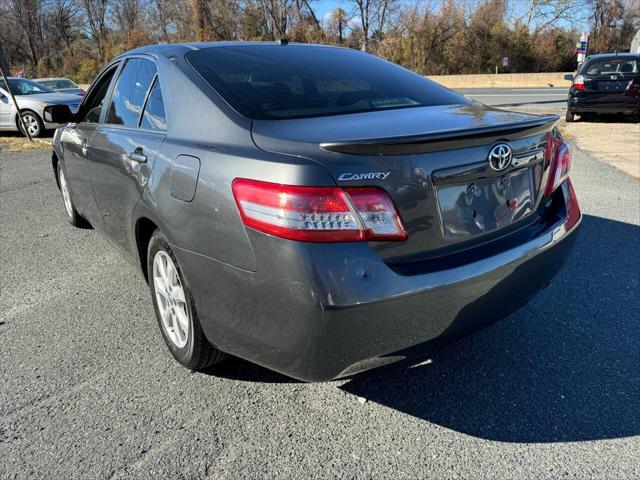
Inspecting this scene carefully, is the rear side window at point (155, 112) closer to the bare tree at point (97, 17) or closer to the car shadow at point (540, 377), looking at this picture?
the car shadow at point (540, 377)

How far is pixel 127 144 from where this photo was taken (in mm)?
2951

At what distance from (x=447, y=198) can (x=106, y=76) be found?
294 centimetres

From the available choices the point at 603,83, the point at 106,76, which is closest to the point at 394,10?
the point at 603,83

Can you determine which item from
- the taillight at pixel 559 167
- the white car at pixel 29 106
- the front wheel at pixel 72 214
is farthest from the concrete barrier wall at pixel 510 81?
the taillight at pixel 559 167

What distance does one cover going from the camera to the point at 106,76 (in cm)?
383

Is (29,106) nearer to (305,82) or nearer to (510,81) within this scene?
(305,82)

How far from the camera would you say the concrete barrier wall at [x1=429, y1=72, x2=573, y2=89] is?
118ft

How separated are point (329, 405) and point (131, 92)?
7.38 ft

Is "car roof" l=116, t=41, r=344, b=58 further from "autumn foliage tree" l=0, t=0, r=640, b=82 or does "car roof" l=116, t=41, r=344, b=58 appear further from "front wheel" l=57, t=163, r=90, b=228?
"autumn foliage tree" l=0, t=0, r=640, b=82

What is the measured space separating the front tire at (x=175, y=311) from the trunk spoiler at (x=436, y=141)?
1037mm

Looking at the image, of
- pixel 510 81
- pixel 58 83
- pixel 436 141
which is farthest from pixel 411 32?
pixel 436 141

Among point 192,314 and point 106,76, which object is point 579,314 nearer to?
point 192,314

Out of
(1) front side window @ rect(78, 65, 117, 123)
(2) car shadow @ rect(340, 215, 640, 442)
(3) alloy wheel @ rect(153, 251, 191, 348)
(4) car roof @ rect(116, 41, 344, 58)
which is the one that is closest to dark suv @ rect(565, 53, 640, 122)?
(2) car shadow @ rect(340, 215, 640, 442)

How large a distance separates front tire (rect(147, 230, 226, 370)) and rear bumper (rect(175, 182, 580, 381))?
160 millimetres
